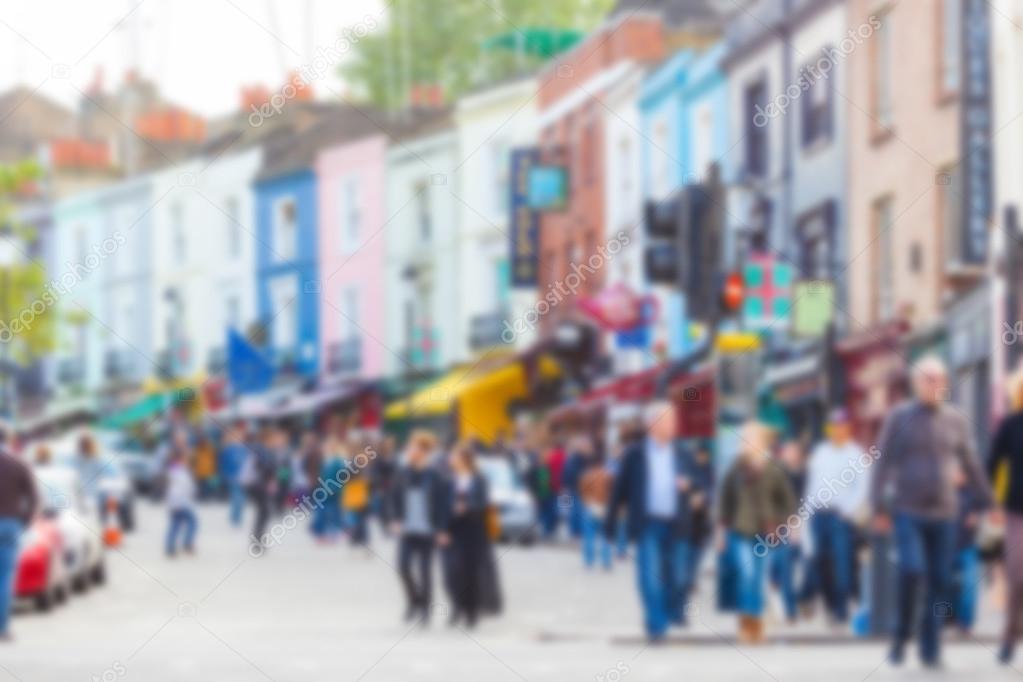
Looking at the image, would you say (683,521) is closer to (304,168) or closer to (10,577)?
(10,577)

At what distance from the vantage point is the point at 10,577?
18.1 meters

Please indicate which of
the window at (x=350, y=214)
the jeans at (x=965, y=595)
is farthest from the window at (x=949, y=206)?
the window at (x=350, y=214)

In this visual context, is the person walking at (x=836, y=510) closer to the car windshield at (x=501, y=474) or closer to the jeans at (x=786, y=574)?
the jeans at (x=786, y=574)

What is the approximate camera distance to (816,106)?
3700 cm

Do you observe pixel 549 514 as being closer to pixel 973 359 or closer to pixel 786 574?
pixel 973 359

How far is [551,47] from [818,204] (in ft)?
71.0

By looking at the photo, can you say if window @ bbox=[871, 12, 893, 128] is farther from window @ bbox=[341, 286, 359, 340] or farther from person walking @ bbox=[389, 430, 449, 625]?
window @ bbox=[341, 286, 359, 340]

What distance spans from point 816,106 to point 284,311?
2987cm

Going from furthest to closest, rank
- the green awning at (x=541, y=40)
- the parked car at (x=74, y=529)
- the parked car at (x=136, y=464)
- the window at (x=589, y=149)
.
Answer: the green awning at (x=541, y=40), the parked car at (x=136, y=464), the window at (x=589, y=149), the parked car at (x=74, y=529)

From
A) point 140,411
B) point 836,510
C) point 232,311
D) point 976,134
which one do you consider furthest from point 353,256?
point 836,510

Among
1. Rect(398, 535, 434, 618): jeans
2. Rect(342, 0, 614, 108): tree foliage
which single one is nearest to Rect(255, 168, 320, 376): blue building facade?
Rect(342, 0, 614, 108): tree foliage

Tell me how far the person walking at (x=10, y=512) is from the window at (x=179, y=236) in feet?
165

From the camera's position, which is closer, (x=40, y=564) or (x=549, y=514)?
(x=40, y=564)

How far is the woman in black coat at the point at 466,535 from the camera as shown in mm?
20688
